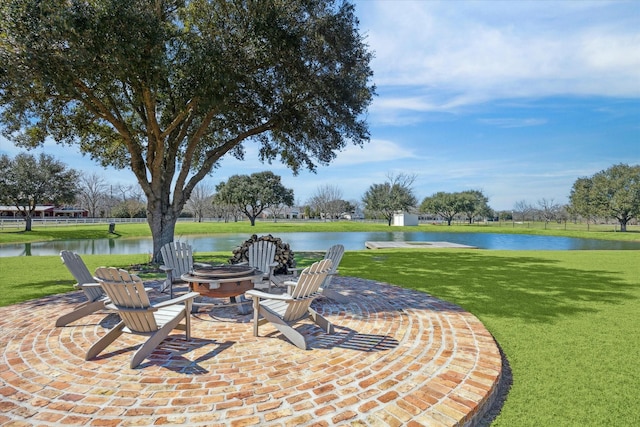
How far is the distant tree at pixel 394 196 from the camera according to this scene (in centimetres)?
4744

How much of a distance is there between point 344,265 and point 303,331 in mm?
6143

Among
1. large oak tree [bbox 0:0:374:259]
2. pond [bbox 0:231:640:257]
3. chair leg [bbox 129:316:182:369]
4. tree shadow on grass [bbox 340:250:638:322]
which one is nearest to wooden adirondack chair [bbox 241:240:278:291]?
tree shadow on grass [bbox 340:250:638:322]

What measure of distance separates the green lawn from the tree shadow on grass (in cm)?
2

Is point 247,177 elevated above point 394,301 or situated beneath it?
elevated above

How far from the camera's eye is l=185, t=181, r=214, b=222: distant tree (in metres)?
58.4

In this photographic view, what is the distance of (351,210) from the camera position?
73312 mm

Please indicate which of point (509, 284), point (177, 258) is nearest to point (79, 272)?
→ point (177, 258)

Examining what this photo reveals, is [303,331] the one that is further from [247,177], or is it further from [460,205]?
[460,205]

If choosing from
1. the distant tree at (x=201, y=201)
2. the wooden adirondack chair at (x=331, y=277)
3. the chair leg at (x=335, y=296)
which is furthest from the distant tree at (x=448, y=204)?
the chair leg at (x=335, y=296)

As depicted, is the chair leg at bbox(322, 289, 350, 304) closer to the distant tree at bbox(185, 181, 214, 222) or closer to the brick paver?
the brick paver

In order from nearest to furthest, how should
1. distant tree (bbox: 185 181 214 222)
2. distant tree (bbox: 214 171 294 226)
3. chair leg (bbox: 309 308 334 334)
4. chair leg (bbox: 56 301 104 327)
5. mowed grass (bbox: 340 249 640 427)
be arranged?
mowed grass (bbox: 340 249 640 427)
chair leg (bbox: 309 308 334 334)
chair leg (bbox: 56 301 104 327)
distant tree (bbox: 214 171 294 226)
distant tree (bbox: 185 181 214 222)

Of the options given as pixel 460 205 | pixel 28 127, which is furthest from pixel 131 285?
pixel 460 205

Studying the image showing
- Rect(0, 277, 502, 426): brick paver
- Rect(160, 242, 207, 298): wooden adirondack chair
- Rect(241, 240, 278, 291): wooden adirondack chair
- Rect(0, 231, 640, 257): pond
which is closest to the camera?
Rect(0, 277, 502, 426): brick paver

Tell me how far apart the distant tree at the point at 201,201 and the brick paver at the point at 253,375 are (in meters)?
55.0
